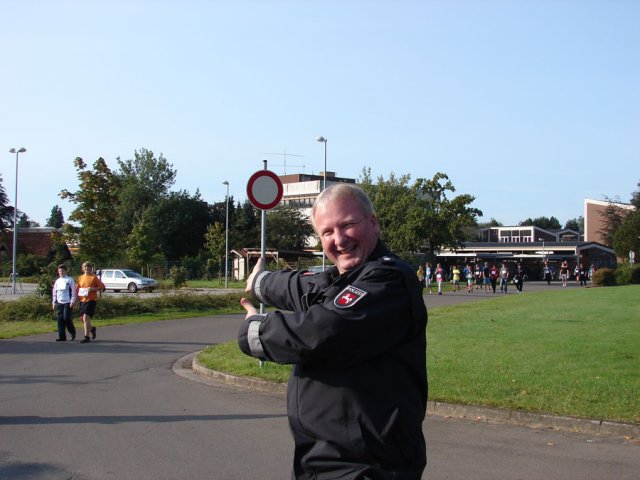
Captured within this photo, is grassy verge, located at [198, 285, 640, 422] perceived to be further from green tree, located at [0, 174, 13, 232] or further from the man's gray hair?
green tree, located at [0, 174, 13, 232]

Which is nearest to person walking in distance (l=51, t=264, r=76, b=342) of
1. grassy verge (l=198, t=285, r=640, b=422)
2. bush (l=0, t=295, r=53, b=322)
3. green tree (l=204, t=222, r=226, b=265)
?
grassy verge (l=198, t=285, r=640, b=422)

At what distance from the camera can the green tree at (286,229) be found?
80.7 m

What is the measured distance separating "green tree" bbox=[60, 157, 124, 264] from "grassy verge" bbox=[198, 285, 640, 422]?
16.6m

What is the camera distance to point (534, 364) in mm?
10258

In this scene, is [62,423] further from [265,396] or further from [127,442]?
[265,396]

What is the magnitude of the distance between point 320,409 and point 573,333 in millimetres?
12785

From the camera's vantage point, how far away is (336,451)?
7.36 ft

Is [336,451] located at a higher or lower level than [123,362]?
higher

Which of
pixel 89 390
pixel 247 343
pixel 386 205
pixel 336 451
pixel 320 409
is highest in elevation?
pixel 386 205

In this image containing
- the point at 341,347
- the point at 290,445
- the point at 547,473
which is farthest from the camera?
the point at 290,445

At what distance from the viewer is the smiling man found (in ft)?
7.21

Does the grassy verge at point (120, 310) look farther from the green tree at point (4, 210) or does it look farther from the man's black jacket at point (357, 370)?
the green tree at point (4, 210)

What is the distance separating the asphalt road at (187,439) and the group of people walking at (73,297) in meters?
4.14

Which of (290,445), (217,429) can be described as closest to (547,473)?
(290,445)
